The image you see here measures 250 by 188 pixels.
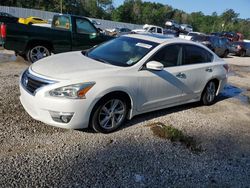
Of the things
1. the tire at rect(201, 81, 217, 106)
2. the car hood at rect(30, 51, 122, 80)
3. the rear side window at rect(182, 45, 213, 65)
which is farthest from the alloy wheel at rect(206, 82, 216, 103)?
the car hood at rect(30, 51, 122, 80)

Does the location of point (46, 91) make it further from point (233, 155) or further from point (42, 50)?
point (42, 50)

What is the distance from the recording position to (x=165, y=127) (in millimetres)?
5711

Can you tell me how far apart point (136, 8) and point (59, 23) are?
7619cm

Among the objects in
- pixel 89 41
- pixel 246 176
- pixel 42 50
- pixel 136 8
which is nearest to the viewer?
pixel 246 176

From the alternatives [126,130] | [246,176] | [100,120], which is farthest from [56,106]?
[246,176]

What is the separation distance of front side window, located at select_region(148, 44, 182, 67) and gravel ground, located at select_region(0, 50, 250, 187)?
108cm

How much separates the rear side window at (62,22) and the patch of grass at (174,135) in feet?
21.0

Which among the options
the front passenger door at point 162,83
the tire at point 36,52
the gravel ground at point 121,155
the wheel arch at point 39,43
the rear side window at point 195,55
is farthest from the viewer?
the tire at point 36,52

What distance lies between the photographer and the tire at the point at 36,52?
9941 mm

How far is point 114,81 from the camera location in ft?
16.5

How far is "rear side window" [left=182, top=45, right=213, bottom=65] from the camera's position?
6.67 meters

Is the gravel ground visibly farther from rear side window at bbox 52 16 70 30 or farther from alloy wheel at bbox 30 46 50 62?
rear side window at bbox 52 16 70 30

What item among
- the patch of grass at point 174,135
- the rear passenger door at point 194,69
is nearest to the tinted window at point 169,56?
the rear passenger door at point 194,69

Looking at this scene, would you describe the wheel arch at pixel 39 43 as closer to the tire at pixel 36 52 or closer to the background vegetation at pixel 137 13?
the tire at pixel 36 52
